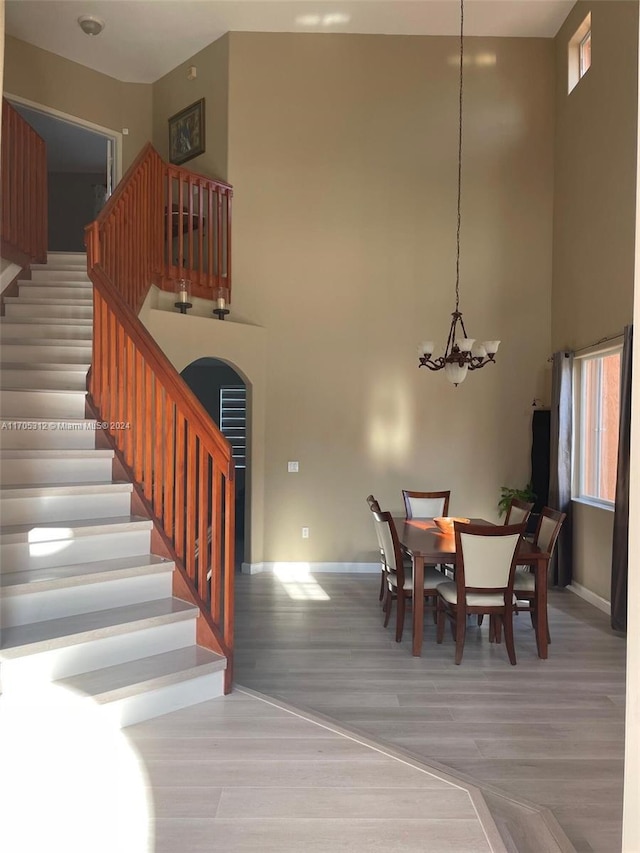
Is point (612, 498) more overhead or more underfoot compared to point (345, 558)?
more overhead

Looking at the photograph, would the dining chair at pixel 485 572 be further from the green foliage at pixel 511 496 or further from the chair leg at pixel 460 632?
the green foliage at pixel 511 496

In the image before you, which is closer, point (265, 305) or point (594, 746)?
point (594, 746)

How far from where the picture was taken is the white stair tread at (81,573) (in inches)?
118

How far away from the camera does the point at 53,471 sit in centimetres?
387

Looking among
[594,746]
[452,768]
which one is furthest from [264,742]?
[594,746]

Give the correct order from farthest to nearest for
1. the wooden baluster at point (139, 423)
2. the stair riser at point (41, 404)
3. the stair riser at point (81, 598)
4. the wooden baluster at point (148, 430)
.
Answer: the stair riser at point (41, 404) → the wooden baluster at point (139, 423) → the wooden baluster at point (148, 430) → the stair riser at point (81, 598)

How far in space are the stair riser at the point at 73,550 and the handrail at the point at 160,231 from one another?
1931 mm

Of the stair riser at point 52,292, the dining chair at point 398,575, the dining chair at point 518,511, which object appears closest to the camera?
the dining chair at point 398,575

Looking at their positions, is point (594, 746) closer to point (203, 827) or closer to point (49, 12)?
point (203, 827)

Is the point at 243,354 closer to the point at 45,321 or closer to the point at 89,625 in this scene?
the point at 45,321

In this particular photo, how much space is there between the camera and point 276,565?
677cm

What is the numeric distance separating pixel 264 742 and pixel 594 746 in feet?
5.30

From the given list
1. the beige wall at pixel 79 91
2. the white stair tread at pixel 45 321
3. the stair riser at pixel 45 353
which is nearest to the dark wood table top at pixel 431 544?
the stair riser at pixel 45 353

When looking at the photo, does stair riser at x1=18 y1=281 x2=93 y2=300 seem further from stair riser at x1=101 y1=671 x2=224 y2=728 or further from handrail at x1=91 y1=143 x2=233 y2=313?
stair riser at x1=101 y1=671 x2=224 y2=728
